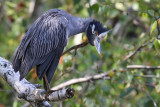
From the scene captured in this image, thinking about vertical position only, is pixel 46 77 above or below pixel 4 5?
below

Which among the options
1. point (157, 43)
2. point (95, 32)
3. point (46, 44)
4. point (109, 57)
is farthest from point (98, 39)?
point (109, 57)

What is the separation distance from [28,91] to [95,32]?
135 cm

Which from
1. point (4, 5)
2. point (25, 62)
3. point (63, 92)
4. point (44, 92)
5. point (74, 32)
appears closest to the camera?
point (63, 92)

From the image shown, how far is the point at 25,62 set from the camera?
337 cm

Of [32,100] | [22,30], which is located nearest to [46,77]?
[32,100]

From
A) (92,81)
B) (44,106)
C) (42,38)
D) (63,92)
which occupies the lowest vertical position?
(92,81)

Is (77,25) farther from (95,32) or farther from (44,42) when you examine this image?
(44,42)

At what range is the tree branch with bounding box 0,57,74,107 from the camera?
2.99m

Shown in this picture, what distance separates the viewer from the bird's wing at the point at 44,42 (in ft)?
11.3

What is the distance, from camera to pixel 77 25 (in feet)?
13.5

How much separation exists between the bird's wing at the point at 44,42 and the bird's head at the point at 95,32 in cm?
43

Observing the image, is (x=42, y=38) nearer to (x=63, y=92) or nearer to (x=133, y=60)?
(x=63, y=92)

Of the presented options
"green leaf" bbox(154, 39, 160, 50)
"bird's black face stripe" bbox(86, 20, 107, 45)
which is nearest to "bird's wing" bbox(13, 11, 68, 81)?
"bird's black face stripe" bbox(86, 20, 107, 45)

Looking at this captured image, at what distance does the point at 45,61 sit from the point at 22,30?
2.50m
